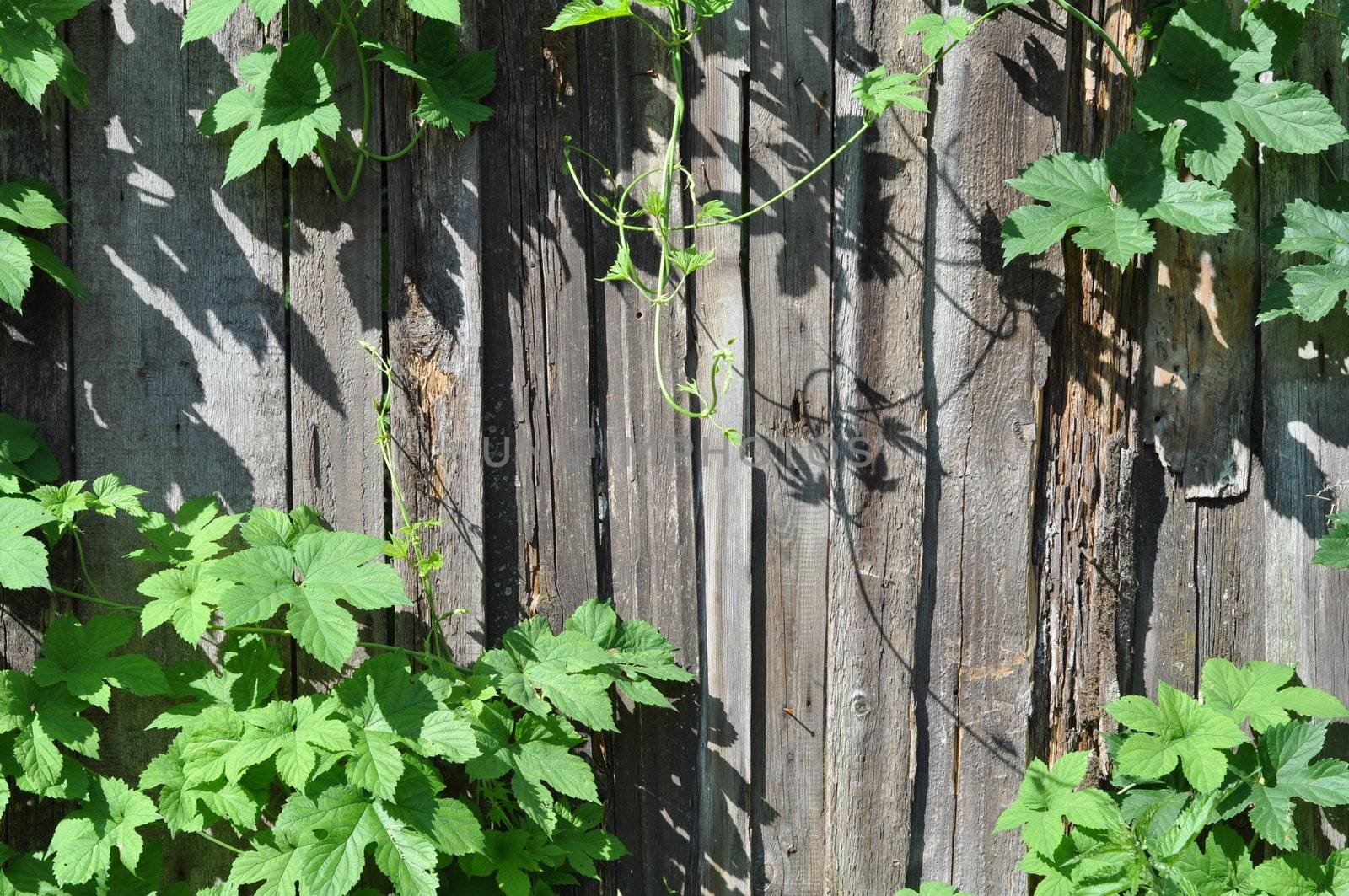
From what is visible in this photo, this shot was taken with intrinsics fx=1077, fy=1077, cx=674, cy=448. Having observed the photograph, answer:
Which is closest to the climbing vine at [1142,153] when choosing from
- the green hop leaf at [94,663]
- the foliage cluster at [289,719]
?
the foliage cluster at [289,719]

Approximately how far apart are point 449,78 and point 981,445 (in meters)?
Result: 1.37

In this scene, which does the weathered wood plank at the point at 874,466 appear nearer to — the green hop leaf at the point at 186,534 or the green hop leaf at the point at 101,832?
the green hop leaf at the point at 186,534

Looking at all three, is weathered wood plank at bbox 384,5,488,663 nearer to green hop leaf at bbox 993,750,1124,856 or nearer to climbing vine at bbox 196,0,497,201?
climbing vine at bbox 196,0,497,201

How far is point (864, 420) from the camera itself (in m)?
2.34

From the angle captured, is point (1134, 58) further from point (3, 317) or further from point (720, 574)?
point (3, 317)

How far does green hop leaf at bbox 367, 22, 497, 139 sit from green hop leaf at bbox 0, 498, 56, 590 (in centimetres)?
108

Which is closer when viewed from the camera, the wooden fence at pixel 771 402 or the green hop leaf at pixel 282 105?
the green hop leaf at pixel 282 105

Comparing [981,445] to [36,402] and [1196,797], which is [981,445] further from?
[36,402]

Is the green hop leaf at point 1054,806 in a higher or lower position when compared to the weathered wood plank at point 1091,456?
lower

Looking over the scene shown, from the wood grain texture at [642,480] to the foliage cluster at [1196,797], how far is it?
0.60m

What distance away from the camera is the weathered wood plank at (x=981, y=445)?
229 centimetres

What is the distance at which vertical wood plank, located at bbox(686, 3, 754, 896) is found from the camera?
2287mm

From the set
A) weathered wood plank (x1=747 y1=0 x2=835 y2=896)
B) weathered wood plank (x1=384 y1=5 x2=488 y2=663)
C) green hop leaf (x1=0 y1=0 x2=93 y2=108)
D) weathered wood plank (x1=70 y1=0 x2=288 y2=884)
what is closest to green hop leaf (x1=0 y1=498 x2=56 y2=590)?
weathered wood plank (x1=70 y1=0 x2=288 y2=884)

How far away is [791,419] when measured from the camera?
2.34m
